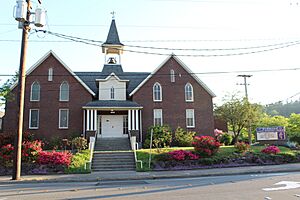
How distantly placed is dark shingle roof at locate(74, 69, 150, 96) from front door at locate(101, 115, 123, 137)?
3.47 metres

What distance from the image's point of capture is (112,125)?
2714cm

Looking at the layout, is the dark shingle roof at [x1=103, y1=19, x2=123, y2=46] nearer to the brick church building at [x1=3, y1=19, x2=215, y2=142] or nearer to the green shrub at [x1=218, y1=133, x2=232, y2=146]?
the brick church building at [x1=3, y1=19, x2=215, y2=142]

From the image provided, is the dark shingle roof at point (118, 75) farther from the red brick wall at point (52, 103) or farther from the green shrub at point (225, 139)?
the green shrub at point (225, 139)

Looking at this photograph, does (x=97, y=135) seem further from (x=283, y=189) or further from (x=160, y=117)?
(x=283, y=189)

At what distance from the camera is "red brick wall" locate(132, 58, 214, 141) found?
27641 mm

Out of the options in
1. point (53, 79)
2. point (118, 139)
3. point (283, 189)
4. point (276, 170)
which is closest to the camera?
point (283, 189)

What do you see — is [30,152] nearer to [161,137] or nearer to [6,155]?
[6,155]

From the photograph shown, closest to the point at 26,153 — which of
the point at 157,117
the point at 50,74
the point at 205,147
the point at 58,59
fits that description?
the point at 50,74

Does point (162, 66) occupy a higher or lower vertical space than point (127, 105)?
higher

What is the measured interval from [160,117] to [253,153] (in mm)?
10111

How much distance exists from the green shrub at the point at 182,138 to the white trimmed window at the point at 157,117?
1.97 m

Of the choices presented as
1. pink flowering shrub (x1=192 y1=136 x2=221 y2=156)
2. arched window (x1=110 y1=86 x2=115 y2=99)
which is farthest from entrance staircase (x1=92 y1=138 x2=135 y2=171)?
arched window (x1=110 y1=86 x2=115 y2=99)

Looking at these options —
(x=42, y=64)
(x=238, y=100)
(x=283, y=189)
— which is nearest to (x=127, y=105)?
(x=42, y=64)

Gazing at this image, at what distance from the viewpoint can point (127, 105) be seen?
26.2 m
